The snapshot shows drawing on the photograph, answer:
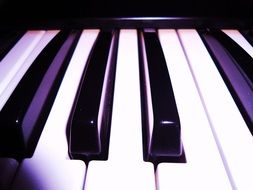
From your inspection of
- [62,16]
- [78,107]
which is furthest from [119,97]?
[62,16]

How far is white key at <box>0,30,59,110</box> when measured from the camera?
519 mm

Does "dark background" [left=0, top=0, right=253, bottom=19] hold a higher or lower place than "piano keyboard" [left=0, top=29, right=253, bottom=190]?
higher

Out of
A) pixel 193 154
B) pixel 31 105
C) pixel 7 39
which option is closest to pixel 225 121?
pixel 193 154

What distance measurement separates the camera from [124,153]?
40 centimetres

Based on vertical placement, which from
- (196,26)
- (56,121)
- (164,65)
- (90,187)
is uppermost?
(196,26)

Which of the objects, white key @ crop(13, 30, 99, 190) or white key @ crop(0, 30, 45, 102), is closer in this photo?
white key @ crop(13, 30, 99, 190)

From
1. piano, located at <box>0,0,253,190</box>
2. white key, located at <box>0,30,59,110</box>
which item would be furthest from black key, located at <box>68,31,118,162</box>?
white key, located at <box>0,30,59,110</box>

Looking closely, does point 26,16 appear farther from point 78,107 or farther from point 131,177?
point 131,177

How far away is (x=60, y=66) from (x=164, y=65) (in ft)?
0.71

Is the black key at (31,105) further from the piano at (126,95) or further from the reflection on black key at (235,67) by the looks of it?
the reflection on black key at (235,67)

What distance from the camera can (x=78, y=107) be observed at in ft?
1.43

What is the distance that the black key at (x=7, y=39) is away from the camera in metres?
0.67

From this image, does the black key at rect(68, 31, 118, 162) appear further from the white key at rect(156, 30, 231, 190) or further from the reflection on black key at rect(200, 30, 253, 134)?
the reflection on black key at rect(200, 30, 253, 134)

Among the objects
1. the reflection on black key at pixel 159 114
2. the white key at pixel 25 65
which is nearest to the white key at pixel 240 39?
the reflection on black key at pixel 159 114
